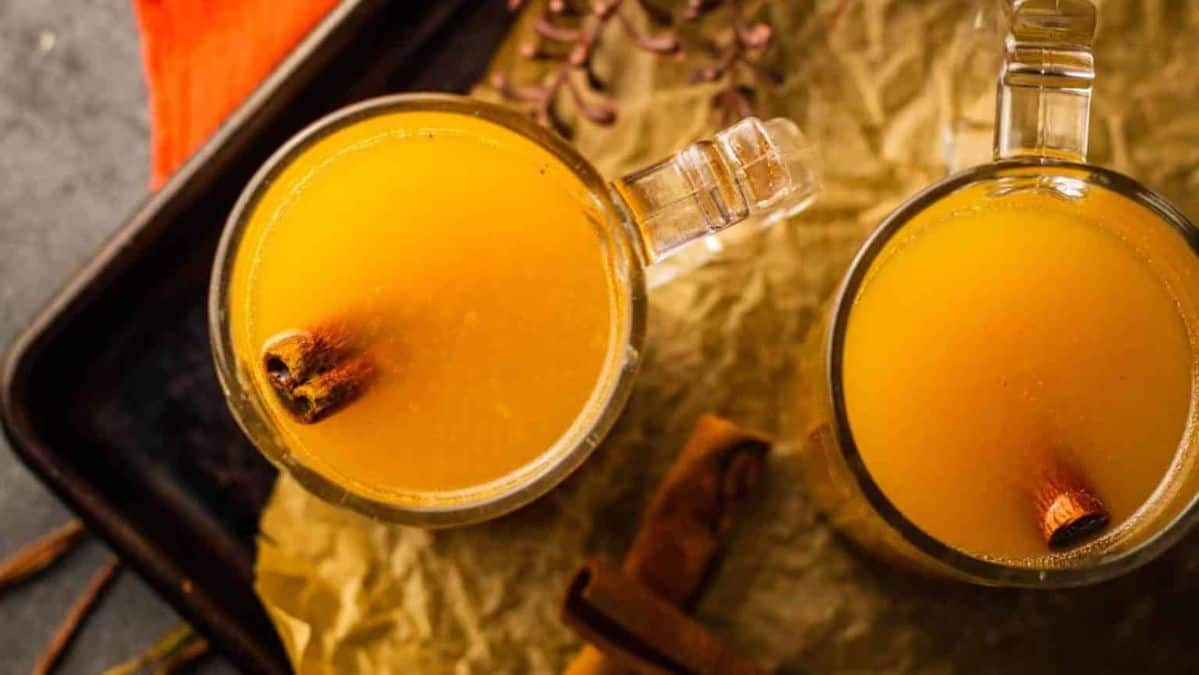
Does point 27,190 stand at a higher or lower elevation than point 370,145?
lower

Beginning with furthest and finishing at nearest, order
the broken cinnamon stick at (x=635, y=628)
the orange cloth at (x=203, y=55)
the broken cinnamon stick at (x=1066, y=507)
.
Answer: the orange cloth at (x=203, y=55) < the broken cinnamon stick at (x=635, y=628) < the broken cinnamon stick at (x=1066, y=507)

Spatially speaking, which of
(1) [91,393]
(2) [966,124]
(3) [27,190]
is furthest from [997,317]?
(3) [27,190]

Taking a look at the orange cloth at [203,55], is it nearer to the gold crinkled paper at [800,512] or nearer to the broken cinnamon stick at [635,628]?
the gold crinkled paper at [800,512]

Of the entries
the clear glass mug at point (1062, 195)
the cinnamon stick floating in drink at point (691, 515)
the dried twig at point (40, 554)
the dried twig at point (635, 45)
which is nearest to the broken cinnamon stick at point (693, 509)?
the cinnamon stick floating in drink at point (691, 515)

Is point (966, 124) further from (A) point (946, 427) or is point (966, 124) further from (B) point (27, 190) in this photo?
(B) point (27, 190)

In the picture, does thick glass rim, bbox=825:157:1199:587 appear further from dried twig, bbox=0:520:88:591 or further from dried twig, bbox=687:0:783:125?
dried twig, bbox=0:520:88:591

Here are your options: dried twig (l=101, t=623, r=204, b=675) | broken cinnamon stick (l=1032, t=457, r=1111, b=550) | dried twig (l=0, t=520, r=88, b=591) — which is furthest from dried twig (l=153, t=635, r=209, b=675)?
broken cinnamon stick (l=1032, t=457, r=1111, b=550)
